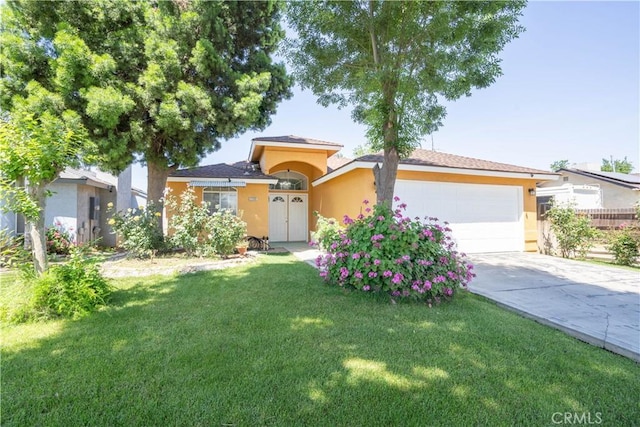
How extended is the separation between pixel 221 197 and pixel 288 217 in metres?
4.37

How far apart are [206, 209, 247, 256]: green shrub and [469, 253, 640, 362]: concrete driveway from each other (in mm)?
7308

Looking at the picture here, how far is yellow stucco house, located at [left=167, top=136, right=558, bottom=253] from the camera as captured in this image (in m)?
11.0

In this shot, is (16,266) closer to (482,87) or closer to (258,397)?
(258,397)

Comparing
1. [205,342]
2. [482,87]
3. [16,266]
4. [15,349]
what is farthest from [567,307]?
[16,266]

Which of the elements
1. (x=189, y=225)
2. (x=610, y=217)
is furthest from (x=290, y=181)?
(x=610, y=217)

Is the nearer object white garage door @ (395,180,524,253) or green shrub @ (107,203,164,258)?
green shrub @ (107,203,164,258)

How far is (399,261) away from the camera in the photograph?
5242 millimetres

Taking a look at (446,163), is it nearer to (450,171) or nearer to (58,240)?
(450,171)

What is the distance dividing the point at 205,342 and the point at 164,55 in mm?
9389

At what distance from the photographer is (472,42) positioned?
6.22m

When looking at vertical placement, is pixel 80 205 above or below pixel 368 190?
below

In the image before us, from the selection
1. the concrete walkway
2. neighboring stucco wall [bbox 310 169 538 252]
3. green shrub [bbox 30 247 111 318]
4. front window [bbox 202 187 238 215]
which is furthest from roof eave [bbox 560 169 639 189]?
green shrub [bbox 30 247 111 318]

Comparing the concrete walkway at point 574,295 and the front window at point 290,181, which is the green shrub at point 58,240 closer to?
the front window at point 290,181

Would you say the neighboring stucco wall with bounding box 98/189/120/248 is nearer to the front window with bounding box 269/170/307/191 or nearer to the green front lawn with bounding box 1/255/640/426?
the front window with bounding box 269/170/307/191
